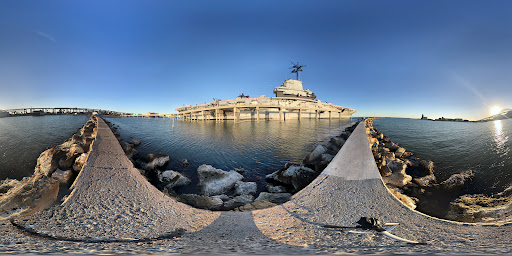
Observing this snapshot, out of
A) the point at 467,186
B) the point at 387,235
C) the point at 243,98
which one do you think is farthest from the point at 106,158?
the point at 243,98

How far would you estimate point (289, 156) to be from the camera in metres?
8.55

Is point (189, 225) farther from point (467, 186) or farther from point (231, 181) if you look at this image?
point (467, 186)

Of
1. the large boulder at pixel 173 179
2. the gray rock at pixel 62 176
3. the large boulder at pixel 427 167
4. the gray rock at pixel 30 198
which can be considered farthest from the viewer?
the large boulder at pixel 427 167

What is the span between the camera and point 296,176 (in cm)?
509

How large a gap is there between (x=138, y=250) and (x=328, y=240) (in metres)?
2.26

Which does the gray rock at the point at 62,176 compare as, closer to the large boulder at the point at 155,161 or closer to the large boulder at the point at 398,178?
the large boulder at the point at 155,161

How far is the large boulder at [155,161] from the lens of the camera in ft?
23.1

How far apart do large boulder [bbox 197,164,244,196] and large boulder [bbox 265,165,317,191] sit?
4.65ft

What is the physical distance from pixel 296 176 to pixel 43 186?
542 centimetres

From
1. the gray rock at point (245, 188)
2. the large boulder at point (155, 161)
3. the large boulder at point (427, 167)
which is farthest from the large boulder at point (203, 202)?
the large boulder at point (427, 167)

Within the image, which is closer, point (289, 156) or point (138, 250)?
point (138, 250)

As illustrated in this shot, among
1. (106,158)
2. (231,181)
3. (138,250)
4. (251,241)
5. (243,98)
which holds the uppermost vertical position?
(243,98)

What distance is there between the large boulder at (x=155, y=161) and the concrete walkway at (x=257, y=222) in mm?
3186

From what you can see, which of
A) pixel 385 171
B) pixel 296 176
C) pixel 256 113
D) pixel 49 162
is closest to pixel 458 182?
pixel 385 171
